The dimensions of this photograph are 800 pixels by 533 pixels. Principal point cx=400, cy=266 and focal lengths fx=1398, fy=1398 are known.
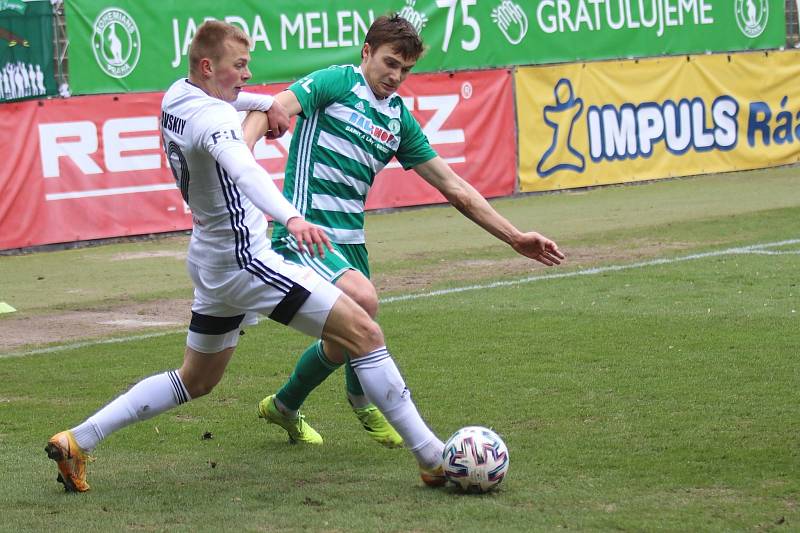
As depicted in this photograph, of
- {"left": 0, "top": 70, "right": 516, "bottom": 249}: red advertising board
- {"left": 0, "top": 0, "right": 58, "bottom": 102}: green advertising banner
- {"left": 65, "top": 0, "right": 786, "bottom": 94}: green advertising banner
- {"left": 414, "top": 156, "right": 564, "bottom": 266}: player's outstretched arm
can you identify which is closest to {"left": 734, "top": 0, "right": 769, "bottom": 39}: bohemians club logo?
{"left": 65, "top": 0, "right": 786, "bottom": 94}: green advertising banner

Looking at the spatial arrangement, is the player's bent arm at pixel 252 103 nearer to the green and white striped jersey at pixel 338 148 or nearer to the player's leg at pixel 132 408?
the green and white striped jersey at pixel 338 148

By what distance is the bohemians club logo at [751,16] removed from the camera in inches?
806

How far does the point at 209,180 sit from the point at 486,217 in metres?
1.47

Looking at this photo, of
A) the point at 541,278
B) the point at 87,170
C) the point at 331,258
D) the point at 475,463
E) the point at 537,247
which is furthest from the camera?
the point at 87,170

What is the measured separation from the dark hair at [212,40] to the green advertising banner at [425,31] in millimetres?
9760

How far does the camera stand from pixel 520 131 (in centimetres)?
1825

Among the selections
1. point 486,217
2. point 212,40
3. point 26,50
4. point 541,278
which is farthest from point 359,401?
point 26,50

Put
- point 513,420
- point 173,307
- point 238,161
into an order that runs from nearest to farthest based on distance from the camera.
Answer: point 238,161 → point 513,420 → point 173,307

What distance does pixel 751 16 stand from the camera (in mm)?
20578

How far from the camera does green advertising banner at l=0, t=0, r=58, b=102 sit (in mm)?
14430

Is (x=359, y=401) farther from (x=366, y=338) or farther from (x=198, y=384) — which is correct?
(x=366, y=338)

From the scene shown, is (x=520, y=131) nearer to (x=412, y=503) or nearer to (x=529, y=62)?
(x=529, y=62)

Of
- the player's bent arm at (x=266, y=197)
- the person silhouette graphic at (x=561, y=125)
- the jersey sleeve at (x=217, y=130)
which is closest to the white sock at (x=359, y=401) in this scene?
the player's bent arm at (x=266, y=197)

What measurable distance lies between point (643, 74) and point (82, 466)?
14.7 meters
